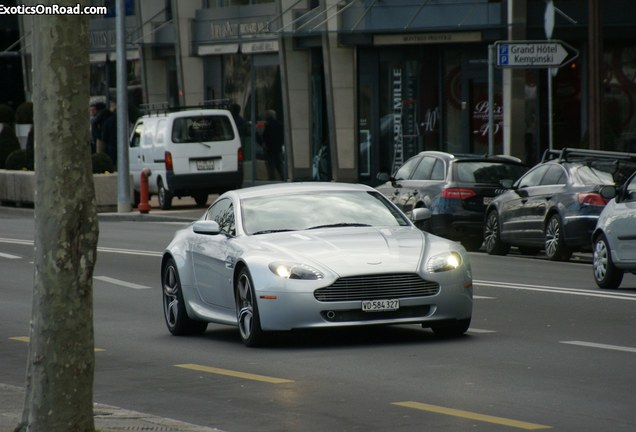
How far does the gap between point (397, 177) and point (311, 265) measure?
1387 centimetres

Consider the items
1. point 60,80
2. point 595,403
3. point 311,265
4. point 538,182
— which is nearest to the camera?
point 60,80

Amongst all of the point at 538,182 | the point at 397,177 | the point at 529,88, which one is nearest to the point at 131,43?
the point at 529,88

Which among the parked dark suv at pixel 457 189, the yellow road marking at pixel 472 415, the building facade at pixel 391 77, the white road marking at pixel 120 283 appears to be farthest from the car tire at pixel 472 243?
the yellow road marking at pixel 472 415

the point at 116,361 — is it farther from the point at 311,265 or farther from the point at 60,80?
the point at 60,80

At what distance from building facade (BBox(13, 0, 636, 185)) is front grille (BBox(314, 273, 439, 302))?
1867 centimetres

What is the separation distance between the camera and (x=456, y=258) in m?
12.7

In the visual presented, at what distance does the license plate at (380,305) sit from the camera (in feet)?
40.2

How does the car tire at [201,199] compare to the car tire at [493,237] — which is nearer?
the car tire at [493,237]

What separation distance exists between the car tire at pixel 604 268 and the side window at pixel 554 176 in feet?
14.5

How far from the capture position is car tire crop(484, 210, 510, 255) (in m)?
24.1

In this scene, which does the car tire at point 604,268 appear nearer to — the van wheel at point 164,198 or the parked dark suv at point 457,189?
the parked dark suv at point 457,189

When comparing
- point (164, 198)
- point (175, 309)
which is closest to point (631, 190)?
point (175, 309)

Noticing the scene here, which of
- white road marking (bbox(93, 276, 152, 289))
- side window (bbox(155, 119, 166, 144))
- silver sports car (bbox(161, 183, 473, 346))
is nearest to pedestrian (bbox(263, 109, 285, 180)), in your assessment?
side window (bbox(155, 119, 166, 144))

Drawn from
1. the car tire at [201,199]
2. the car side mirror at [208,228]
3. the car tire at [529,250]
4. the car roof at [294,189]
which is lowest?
the car tire at [201,199]
